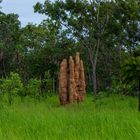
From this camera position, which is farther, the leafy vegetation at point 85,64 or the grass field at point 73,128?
the leafy vegetation at point 85,64

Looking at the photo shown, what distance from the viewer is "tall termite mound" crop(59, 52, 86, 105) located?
98.6 feet

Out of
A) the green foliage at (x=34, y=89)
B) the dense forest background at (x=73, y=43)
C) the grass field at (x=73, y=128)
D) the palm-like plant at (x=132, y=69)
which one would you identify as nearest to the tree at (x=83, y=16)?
the dense forest background at (x=73, y=43)

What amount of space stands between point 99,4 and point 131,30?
10.8ft

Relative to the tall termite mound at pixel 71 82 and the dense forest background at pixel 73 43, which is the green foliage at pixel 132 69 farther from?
the tall termite mound at pixel 71 82

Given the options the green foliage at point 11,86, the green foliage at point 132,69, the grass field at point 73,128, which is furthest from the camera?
the green foliage at point 11,86

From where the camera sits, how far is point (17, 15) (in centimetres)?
4775

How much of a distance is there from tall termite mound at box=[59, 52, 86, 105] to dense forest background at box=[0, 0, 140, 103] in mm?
2730

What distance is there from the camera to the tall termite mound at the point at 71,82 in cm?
3006

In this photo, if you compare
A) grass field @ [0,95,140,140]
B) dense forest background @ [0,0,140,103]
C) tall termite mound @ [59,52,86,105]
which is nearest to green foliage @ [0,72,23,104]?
dense forest background @ [0,0,140,103]

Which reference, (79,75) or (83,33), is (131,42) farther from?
(79,75)

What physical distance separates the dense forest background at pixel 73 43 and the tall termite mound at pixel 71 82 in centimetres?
273

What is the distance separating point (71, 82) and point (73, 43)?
1528cm

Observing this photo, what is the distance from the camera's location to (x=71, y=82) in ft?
98.5

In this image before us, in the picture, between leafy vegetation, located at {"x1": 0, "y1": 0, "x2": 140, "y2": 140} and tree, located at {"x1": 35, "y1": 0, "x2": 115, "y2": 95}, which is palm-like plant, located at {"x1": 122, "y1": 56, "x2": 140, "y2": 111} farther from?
tree, located at {"x1": 35, "y1": 0, "x2": 115, "y2": 95}
